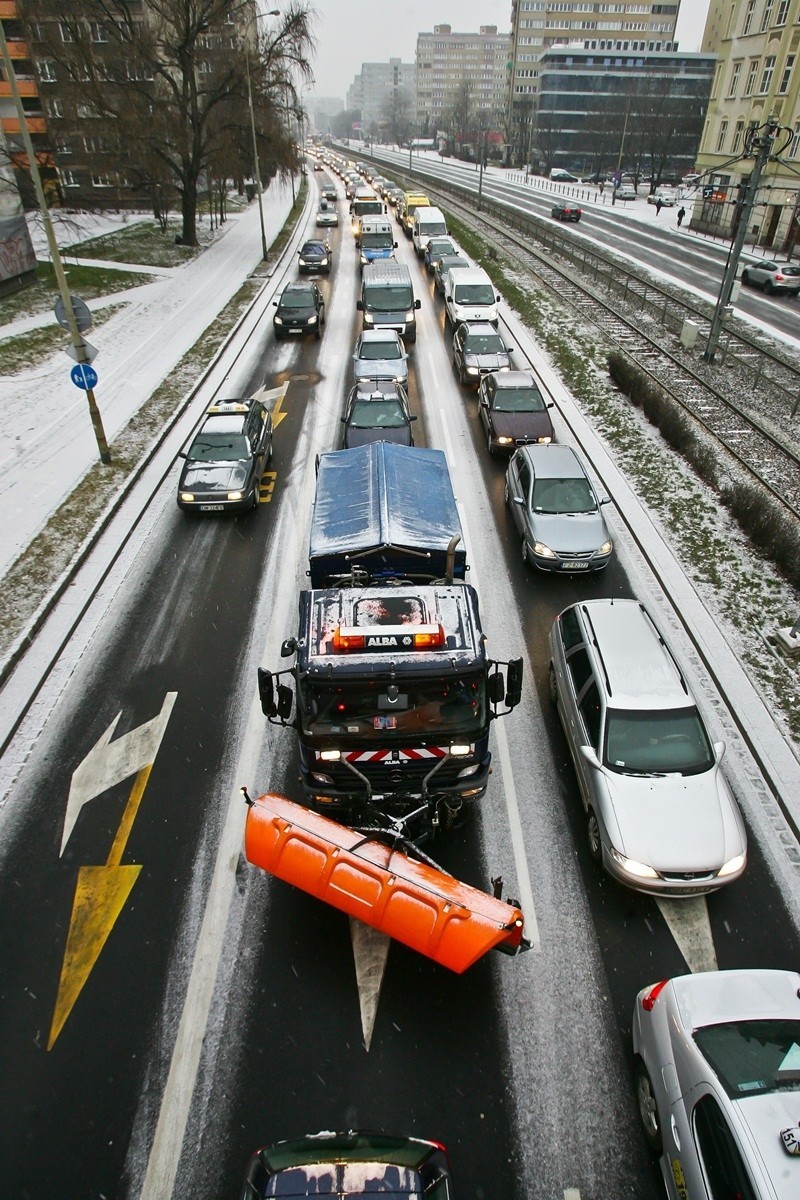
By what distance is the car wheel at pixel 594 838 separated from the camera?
25.5 ft

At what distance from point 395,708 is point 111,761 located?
15.1ft

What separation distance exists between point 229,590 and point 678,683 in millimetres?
7955

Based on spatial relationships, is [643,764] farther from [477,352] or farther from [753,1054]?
[477,352]

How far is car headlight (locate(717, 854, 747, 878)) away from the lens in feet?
23.8

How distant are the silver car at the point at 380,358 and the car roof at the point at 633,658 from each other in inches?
475

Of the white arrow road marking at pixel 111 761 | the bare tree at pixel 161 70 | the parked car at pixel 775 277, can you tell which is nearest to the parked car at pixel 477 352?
the white arrow road marking at pixel 111 761

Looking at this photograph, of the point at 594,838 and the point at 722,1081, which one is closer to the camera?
the point at 722,1081

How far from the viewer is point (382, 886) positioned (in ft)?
21.6

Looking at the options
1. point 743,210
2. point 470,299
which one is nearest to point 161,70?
point 470,299

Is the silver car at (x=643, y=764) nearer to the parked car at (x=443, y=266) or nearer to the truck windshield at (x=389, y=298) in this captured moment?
the truck windshield at (x=389, y=298)

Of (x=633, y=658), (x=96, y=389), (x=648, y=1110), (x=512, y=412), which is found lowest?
(x=648, y=1110)

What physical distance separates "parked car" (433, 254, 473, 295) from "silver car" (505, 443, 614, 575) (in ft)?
67.4

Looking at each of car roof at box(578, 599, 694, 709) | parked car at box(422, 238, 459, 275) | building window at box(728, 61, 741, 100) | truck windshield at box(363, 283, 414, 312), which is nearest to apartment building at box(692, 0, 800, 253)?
building window at box(728, 61, 741, 100)

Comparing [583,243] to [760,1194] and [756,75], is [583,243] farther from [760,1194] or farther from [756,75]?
[760,1194]
